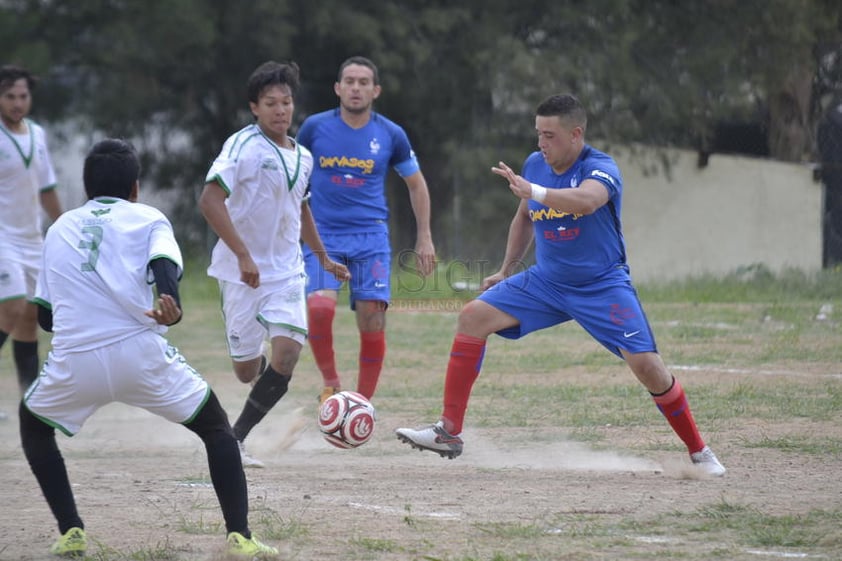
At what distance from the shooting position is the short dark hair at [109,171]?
4.63 metres

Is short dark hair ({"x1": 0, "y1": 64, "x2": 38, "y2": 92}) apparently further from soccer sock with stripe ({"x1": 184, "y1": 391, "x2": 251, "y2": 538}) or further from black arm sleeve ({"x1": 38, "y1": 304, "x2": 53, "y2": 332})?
soccer sock with stripe ({"x1": 184, "y1": 391, "x2": 251, "y2": 538})

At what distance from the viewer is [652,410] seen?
7.98 metres

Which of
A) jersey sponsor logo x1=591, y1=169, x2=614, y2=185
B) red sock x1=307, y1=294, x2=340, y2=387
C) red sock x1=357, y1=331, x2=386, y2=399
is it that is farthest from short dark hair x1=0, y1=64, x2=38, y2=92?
jersey sponsor logo x1=591, y1=169, x2=614, y2=185

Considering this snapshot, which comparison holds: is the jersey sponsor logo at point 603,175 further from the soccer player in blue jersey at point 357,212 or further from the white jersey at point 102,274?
the white jersey at point 102,274

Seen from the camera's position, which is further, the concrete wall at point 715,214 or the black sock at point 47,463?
the concrete wall at point 715,214

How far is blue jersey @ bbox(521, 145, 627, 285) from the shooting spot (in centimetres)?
622

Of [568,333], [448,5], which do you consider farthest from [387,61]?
[568,333]

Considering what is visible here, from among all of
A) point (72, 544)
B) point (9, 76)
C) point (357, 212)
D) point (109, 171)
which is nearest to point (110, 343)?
point (109, 171)

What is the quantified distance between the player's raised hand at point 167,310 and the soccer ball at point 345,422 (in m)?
2.18

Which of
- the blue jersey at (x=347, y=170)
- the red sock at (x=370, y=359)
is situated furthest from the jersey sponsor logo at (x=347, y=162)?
the red sock at (x=370, y=359)

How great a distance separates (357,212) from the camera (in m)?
8.10

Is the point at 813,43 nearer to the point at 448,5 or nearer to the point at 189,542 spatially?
the point at 448,5

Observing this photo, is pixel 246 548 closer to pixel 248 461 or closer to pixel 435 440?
pixel 435 440

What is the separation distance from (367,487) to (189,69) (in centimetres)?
1505
